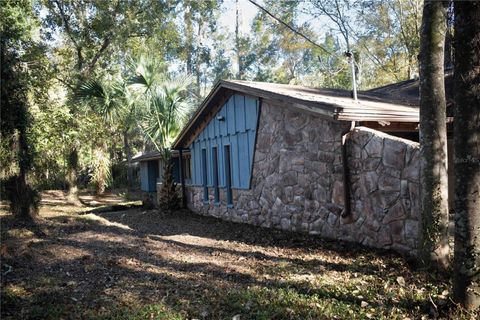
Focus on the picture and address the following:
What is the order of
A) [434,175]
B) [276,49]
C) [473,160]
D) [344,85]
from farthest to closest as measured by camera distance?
[276,49] → [344,85] → [434,175] → [473,160]

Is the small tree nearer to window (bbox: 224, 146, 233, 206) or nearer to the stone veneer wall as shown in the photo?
window (bbox: 224, 146, 233, 206)

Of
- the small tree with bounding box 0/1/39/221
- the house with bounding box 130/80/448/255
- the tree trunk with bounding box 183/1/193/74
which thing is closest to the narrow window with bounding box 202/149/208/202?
the house with bounding box 130/80/448/255

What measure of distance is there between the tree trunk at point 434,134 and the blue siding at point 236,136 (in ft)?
18.0

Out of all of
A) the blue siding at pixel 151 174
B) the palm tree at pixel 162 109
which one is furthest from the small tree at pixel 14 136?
the blue siding at pixel 151 174

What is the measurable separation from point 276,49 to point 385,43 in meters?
11.8

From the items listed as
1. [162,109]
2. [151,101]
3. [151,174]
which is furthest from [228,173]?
[151,174]

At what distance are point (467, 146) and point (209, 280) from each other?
3608mm

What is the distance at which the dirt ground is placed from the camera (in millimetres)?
4184

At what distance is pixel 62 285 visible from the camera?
200 inches

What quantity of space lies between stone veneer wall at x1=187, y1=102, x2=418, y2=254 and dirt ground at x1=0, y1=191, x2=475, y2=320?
1.28 ft

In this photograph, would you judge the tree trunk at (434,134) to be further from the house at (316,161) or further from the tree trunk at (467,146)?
the tree trunk at (467,146)

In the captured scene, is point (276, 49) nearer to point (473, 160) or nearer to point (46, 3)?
point (46, 3)

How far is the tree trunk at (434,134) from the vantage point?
4.79 metres

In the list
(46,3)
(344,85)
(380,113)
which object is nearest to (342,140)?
(380,113)
